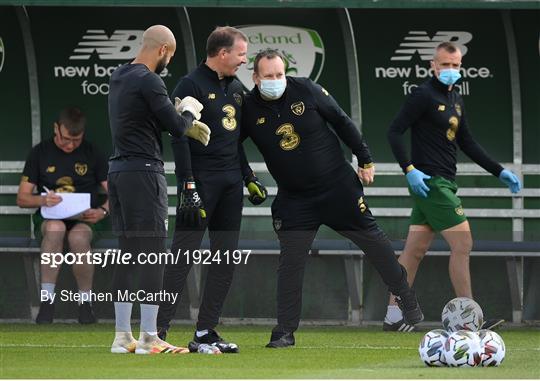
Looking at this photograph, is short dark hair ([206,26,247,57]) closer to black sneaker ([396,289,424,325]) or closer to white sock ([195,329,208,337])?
white sock ([195,329,208,337])

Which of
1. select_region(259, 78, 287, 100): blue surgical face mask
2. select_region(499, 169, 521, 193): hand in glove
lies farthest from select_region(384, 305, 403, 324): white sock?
select_region(259, 78, 287, 100): blue surgical face mask

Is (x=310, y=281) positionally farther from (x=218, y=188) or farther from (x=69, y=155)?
(x=218, y=188)

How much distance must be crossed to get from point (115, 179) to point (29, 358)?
112 cm

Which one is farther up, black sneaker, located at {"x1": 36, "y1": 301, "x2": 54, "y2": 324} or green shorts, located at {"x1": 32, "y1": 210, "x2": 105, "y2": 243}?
green shorts, located at {"x1": 32, "y1": 210, "x2": 105, "y2": 243}

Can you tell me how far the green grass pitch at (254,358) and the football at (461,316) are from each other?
28 centimetres

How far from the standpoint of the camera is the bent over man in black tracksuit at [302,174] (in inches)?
363

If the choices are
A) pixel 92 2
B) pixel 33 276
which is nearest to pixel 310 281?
pixel 33 276

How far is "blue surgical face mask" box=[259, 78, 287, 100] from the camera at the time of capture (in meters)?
9.06

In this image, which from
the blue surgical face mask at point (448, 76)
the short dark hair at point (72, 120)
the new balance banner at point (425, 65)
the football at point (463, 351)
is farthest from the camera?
the new balance banner at point (425, 65)

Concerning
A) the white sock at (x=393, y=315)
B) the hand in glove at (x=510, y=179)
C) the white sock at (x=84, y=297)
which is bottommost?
the white sock at (x=393, y=315)

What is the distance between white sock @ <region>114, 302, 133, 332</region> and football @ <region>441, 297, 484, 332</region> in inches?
75.8

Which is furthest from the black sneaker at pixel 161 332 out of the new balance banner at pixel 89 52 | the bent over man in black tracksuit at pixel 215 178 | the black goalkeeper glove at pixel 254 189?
the new balance banner at pixel 89 52

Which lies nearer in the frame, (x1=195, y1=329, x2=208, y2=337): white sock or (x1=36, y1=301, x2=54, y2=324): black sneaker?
(x1=195, y1=329, x2=208, y2=337): white sock

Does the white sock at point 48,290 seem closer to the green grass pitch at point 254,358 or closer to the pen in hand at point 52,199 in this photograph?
the green grass pitch at point 254,358
